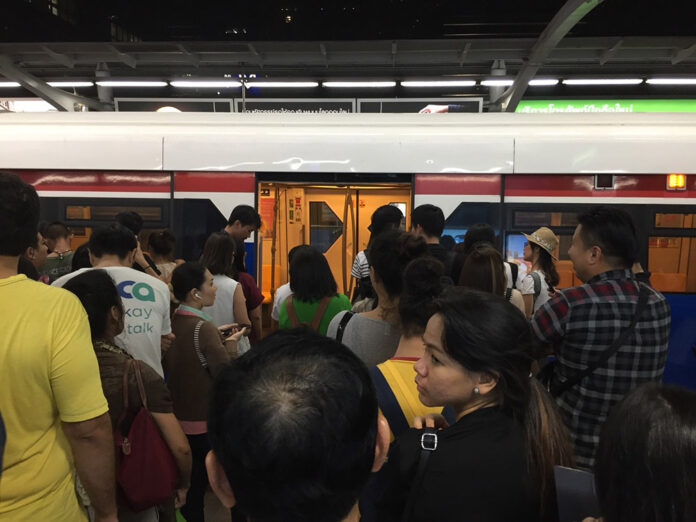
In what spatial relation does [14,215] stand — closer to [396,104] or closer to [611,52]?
[611,52]

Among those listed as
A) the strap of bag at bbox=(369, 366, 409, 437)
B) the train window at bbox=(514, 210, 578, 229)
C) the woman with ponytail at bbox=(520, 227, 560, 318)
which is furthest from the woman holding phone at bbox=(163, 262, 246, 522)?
the train window at bbox=(514, 210, 578, 229)

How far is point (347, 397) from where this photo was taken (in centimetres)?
96

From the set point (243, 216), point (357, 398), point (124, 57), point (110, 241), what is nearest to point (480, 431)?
point (357, 398)

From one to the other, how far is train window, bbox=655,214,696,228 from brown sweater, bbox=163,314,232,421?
4.55 meters

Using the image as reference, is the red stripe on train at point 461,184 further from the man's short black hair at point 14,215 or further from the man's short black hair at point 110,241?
the man's short black hair at point 14,215

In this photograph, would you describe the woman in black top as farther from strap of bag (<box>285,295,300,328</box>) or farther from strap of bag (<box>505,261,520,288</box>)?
strap of bag (<box>505,261,520,288</box>)

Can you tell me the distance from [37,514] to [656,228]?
18.7ft

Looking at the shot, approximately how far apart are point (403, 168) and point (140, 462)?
439cm

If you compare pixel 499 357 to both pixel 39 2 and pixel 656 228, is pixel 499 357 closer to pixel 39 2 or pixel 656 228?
pixel 656 228

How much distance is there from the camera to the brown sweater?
3184mm

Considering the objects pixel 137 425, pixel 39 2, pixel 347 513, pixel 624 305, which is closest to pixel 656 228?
pixel 624 305

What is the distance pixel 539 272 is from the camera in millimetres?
4441

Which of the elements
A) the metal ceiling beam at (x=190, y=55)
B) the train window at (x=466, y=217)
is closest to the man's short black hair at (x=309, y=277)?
the train window at (x=466, y=217)

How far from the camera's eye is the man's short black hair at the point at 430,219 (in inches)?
154
